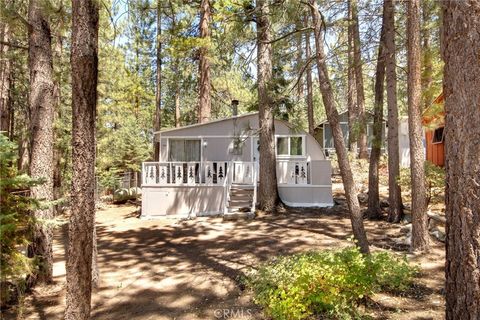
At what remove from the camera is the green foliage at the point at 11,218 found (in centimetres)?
404

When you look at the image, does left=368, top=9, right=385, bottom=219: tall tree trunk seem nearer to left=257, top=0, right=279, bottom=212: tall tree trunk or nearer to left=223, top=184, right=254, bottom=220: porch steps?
left=257, top=0, right=279, bottom=212: tall tree trunk

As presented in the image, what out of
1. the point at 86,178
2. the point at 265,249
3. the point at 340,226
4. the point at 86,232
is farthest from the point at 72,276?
the point at 340,226

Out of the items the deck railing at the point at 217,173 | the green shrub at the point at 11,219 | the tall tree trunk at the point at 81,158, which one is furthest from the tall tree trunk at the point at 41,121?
the deck railing at the point at 217,173

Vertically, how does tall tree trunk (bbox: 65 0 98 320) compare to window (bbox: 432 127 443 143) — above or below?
below

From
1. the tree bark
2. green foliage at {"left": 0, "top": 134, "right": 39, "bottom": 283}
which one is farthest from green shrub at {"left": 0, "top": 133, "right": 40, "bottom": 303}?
the tree bark

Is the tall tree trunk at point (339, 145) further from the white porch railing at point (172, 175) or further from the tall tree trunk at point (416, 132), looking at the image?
the white porch railing at point (172, 175)

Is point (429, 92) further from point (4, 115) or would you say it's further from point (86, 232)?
point (4, 115)

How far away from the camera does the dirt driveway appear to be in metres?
4.78

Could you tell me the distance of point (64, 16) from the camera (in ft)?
20.2

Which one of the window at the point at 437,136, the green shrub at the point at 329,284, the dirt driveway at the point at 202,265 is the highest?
the window at the point at 437,136

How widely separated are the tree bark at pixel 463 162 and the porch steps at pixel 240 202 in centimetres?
779

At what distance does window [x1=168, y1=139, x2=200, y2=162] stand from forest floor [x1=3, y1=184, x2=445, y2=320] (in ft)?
13.0

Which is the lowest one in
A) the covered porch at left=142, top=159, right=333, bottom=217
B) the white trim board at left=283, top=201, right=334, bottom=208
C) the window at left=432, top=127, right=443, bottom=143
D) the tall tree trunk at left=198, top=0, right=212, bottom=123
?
the white trim board at left=283, top=201, right=334, bottom=208

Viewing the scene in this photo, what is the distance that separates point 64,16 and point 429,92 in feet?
24.1
